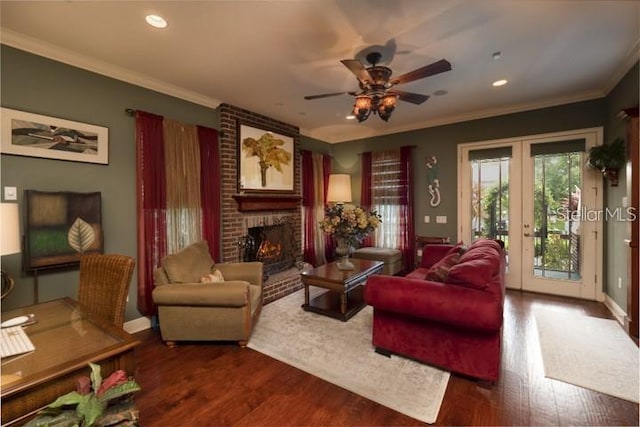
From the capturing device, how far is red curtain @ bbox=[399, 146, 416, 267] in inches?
204

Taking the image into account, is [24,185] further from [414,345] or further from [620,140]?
[620,140]

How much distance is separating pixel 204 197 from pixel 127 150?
101cm

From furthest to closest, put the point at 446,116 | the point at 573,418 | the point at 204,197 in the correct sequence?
the point at 446,116 < the point at 204,197 < the point at 573,418

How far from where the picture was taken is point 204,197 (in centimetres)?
376

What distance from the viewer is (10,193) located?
7.84 ft

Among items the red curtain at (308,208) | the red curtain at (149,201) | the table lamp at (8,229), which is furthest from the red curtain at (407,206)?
the table lamp at (8,229)

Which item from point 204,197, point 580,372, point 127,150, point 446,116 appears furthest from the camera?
point 446,116

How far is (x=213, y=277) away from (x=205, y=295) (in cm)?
43

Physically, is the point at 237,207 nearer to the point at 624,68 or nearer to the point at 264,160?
the point at 264,160

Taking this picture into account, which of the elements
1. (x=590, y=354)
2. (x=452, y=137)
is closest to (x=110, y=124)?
(x=452, y=137)

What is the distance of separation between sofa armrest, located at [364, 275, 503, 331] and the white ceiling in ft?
6.89

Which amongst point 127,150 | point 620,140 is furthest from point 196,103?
point 620,140

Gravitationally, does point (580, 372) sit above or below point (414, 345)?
below

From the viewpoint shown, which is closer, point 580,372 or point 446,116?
point 580,372
